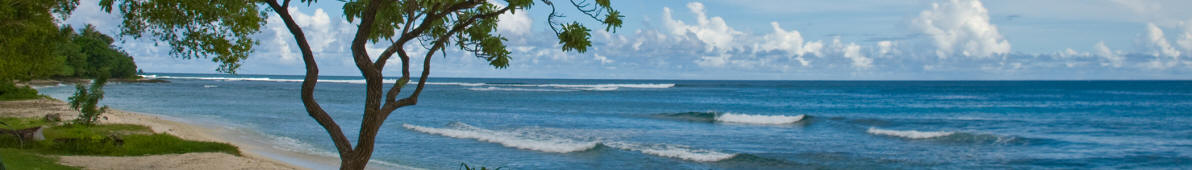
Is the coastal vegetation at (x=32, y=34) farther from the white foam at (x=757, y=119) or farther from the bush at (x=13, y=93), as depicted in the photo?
the white foam at (x=757, y=119)

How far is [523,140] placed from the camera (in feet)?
83.2

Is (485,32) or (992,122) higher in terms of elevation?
(485,32)

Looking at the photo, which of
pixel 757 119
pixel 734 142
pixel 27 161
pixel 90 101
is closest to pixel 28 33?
pixel 27 161

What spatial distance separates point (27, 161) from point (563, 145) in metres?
12.7

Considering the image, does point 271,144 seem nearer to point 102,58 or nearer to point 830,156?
point 830,156

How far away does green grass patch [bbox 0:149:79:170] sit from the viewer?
1319 centimetres

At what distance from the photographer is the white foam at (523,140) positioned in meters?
22.8

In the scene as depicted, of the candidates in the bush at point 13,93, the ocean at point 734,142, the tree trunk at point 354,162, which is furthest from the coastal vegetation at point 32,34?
the bush at point 13,93

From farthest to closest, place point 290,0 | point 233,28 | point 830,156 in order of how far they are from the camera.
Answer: point 830,156 → point 233,28 → point 290,0

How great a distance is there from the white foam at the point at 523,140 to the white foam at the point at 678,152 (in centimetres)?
109

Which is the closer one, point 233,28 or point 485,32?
point 485,32

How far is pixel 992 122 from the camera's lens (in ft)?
130

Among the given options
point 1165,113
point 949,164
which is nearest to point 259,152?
point 949,164

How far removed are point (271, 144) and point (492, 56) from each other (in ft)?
54.6
